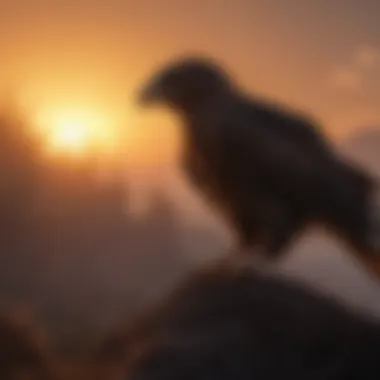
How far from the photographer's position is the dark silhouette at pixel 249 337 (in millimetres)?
893

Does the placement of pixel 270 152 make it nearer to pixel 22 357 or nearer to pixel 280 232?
pixel 280 232

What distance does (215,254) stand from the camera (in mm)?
1396

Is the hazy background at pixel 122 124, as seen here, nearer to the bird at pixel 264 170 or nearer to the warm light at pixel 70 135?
the warm light at pixel 70 135

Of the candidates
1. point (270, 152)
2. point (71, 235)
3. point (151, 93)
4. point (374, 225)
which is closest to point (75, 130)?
point (71, 235)

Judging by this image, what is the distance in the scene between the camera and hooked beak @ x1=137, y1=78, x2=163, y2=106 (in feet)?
3.57

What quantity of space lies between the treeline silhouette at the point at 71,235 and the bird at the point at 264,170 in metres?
0.36

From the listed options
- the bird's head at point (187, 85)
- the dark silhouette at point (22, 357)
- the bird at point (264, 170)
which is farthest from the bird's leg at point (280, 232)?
the dark silhouette at point (22, 357)

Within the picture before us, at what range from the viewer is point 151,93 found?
1.09m

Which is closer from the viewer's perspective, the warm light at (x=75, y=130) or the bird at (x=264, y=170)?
the bird at (x=264, y=170)

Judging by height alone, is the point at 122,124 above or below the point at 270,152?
above

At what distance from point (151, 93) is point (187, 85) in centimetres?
5

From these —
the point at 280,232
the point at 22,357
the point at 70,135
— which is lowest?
the point at 22,357

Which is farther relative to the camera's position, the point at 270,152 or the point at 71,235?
the point at 71,235

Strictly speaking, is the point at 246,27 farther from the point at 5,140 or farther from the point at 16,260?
the point at 16,260
